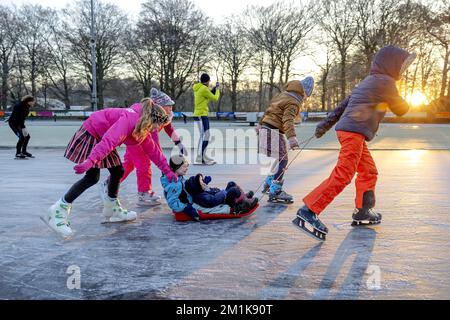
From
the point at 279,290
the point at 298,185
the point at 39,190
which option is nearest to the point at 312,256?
the point at 279,290

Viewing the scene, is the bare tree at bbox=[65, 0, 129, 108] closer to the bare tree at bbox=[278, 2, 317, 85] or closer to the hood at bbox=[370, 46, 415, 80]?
the bare tree at bbox=[278, 2, 317, 85]

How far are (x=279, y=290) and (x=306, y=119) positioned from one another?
3249cm

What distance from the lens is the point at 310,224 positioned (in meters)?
3.67

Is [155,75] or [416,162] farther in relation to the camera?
[155,75]

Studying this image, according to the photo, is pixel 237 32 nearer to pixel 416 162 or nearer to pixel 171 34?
pixel 171 34

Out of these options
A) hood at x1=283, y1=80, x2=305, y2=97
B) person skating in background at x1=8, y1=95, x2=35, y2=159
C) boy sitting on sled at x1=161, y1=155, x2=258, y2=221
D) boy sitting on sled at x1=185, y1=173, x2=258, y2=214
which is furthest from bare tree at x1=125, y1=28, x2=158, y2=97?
boy sitting on sled at x1=185, y1=173, x2=258, y2=214

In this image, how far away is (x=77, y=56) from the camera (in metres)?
43.6

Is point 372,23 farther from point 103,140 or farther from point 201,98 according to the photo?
point 103,140

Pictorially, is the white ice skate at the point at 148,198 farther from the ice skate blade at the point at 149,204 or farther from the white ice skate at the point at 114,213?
the white ice skate at the point at 114,213

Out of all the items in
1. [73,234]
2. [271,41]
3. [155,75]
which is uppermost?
[271,41]

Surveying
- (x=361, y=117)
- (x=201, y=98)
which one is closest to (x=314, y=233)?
(x=361, y=117)

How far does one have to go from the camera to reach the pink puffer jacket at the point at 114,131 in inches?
144

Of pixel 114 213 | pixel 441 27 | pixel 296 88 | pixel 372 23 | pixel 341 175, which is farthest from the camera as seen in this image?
pixel 372 23

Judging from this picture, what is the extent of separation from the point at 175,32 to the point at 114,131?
38288 mm
